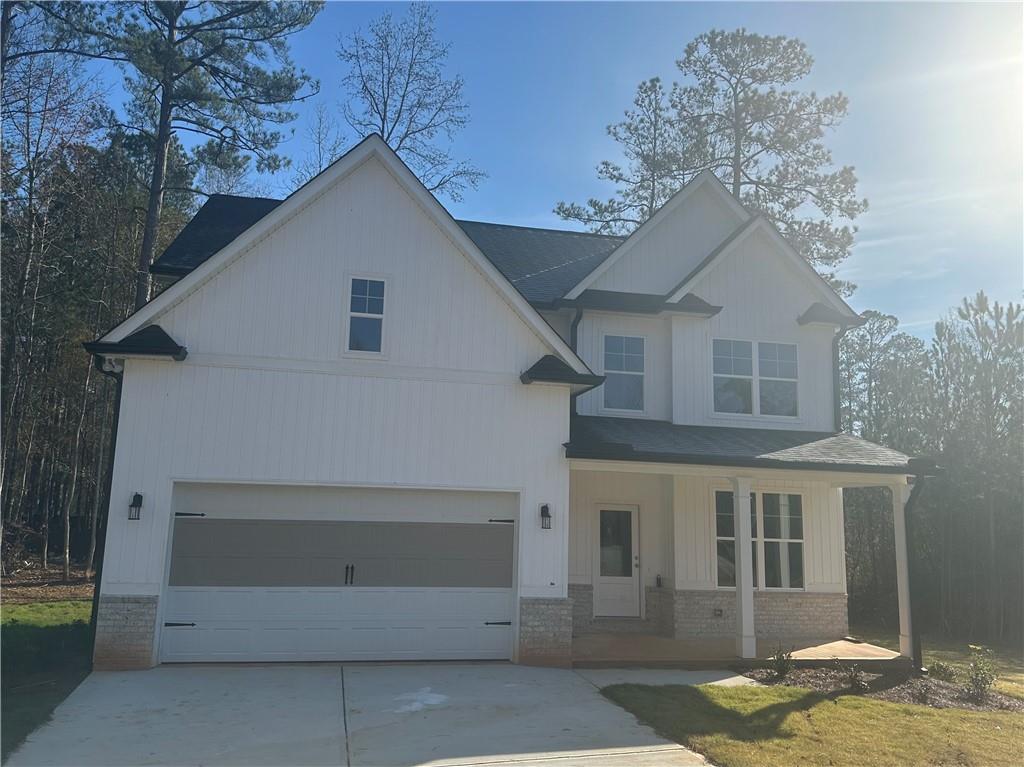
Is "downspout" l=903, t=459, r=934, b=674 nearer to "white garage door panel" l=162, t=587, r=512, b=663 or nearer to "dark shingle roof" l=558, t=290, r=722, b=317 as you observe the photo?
"dark shingle roof" l=558, t=290, r=722, b=317

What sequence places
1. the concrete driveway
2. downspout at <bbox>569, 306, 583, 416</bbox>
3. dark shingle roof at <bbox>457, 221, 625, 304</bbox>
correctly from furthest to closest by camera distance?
dark shingle roof at <bbox>457, 221, 625, 304</bbox>
downspout at <bbox>569, 306, 583, 416</bbox>
the concrete driveway

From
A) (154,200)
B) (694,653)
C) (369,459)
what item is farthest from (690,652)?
(154,200)

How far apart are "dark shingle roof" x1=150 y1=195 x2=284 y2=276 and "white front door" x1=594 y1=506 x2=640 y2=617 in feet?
26.1

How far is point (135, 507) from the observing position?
33.2 feet

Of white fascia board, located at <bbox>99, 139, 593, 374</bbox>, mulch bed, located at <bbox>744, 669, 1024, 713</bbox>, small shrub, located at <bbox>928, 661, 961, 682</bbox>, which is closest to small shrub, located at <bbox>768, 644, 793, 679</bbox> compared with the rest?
mulch bed, located at <bbox>744, 669, 1024, 713</bbox>

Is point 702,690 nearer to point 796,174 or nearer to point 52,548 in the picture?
point 796,174

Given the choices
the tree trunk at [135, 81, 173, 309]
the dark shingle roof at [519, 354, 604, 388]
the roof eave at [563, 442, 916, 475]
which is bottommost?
the roof eave at [563, 442, 916, 475]

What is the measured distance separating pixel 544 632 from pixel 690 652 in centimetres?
257

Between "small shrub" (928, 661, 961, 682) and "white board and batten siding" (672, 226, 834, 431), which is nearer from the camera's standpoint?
"small shrub" (928, 661, 961, 682)

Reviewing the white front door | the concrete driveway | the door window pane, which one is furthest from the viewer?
the door window pane

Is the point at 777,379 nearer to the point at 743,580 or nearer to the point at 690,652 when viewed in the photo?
the point at 743,580

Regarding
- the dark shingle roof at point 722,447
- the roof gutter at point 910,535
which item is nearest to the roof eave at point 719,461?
the dark shingle roof at point 722,447

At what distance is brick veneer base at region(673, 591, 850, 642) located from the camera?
13.5 metres

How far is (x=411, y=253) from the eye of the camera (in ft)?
38.3
